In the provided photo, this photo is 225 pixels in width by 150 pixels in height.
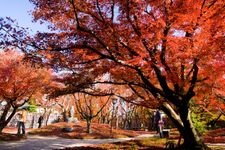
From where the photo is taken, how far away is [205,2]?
14055mm

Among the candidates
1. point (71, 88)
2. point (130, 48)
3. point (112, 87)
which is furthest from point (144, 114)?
point (130, 48)

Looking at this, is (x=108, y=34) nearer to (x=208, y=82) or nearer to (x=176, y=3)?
(x=176, y=3)

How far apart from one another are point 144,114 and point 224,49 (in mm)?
49392

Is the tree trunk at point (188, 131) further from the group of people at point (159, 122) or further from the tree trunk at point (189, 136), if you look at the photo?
the group of people at point (159, 122)

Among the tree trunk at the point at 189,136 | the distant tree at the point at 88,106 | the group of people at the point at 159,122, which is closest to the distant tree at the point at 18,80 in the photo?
the distant tree at the point at 88,106

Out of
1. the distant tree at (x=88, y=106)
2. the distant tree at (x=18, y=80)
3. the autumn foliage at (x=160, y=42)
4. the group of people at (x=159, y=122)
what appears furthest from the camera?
the distant tree at (x=88, y=106)

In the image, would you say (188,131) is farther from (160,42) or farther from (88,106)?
(88,106)

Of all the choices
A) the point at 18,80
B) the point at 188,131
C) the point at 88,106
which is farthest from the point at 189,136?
the point at 88,106

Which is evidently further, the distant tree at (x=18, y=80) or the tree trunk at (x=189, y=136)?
the distant tree at (x=18, y=80)

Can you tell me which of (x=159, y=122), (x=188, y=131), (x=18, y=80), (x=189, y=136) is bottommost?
(x=189, y=136)

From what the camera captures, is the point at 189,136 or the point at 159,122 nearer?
the point at 189,136

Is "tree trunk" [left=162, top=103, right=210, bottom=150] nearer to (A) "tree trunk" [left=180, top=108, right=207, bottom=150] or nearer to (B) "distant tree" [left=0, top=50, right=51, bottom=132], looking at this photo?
(A) "tree trunk" [left=180, top=108, right=207, bottom=150]

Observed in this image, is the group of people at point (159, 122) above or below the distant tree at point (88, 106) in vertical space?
below

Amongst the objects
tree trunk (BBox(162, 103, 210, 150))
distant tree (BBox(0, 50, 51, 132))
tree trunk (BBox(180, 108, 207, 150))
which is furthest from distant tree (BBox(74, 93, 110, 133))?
Result: tree trunk (BBox(180, 108, 207, 150))
